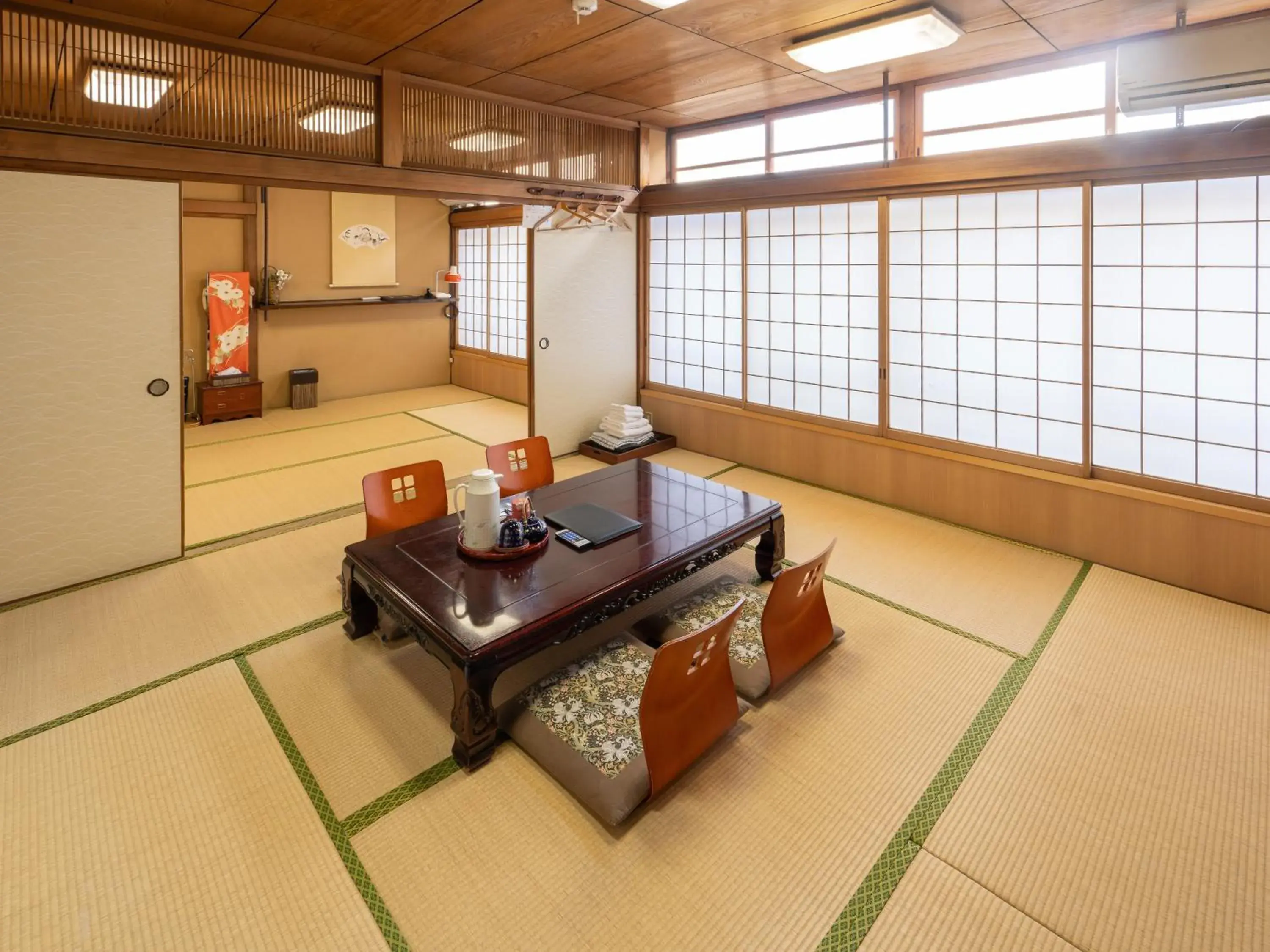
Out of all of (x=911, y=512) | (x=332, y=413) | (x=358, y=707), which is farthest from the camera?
(x=332, y=413)

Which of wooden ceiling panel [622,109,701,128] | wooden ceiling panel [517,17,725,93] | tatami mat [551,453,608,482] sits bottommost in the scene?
tatami mat [551,453,608,482]

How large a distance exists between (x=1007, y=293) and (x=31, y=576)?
5.30 m

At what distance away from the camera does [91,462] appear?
133 inches

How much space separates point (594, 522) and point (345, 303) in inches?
239

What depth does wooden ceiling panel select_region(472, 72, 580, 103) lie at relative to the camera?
4168 millimetres

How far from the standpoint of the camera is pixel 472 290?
8.62 metres


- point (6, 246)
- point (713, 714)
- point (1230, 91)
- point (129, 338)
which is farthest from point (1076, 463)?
point (6, 246)

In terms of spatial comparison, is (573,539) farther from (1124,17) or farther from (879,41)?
(1124,17)

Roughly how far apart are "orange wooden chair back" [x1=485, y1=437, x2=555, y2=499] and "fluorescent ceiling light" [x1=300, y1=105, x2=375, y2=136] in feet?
6.46

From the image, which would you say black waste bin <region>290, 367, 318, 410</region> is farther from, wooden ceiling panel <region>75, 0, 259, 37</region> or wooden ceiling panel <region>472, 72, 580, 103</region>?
wooden ceiling panel <region>75, 0, 259, 37</region>

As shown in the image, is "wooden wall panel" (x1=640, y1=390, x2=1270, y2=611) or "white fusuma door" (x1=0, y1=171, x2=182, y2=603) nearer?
"white fusuma door" (x1=0, y1=171, x2=182, y2=603)

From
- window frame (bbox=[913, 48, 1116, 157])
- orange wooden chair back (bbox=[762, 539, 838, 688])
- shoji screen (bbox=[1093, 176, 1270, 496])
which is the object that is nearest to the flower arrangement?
window frame (bbox=[913, 48, 1116, 157])

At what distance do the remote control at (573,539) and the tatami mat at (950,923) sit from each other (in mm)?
1519

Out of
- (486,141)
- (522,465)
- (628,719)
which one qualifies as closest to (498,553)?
(628,719)
